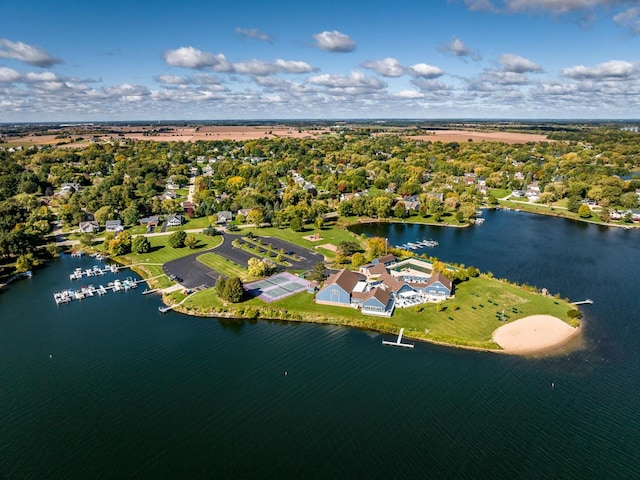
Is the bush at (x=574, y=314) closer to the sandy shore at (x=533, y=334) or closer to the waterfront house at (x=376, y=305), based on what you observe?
the sandy shore at (x=533, y=334)

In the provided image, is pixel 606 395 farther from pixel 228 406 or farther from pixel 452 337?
pixel 228 406

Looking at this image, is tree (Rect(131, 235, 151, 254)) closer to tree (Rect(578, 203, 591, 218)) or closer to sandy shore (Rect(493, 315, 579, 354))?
sandy shore (Rect(493, 315, 579, 354))

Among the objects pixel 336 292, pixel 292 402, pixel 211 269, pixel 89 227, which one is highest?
pixel 336 292

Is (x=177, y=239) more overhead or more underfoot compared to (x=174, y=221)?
more overhead

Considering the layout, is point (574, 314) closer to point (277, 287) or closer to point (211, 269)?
point (277, 287)

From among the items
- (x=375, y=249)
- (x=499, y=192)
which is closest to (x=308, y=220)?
(x=375, y=249)

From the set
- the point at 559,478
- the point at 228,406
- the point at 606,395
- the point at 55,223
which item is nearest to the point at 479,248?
the point at 606,395
